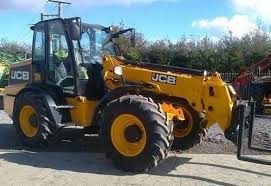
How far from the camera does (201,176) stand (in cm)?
798

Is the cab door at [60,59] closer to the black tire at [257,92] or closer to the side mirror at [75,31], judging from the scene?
the side mirror at [75,31]

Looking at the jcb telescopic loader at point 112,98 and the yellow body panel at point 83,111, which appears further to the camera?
the yellow body panel at point 83,111

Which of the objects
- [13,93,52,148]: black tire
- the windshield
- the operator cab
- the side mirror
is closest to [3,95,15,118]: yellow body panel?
[13,93,52,148]: black tire

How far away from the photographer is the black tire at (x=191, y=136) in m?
9.45

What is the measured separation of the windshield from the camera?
10.2 metres

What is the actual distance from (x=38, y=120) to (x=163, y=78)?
103 inches

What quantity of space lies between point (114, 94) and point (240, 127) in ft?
7.65

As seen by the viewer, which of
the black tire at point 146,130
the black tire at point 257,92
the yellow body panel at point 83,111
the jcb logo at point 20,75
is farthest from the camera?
the black tire at point 257,92

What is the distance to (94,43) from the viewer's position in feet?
34.2

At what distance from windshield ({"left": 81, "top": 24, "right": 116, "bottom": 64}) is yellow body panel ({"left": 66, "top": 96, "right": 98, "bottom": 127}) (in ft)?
2.67

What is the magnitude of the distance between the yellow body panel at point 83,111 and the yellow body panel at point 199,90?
0.83 meters

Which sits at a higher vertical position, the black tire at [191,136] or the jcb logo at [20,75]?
the jcb logo at [20,75]

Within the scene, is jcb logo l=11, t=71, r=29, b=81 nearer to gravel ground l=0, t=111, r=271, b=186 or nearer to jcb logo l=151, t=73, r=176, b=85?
gravel ground l=0, t=111, r=271, b=186

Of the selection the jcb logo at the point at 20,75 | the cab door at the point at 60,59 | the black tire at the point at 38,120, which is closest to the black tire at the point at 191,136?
the cab door at the point at 60,59
